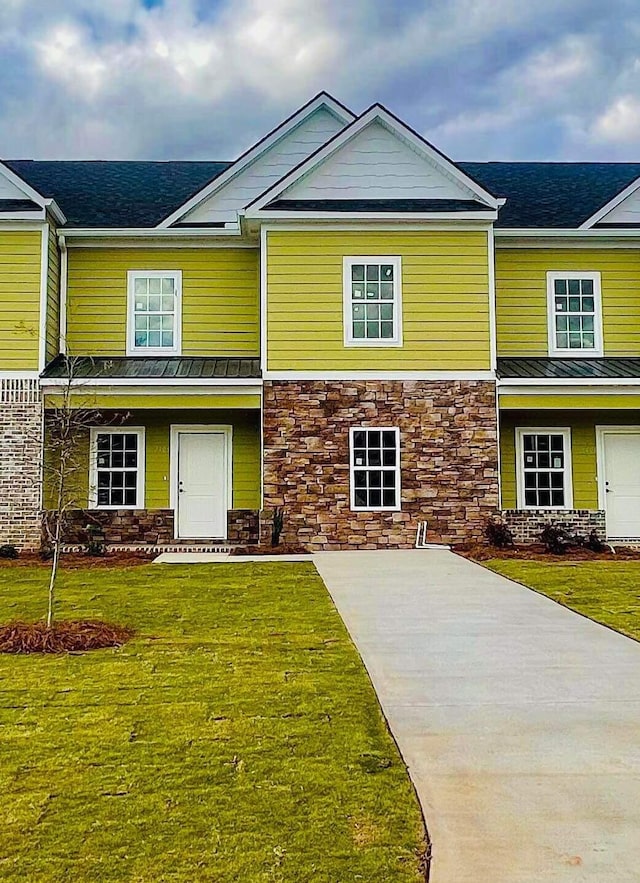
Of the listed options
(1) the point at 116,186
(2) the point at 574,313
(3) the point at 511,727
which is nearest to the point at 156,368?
(1) the point at 116,186

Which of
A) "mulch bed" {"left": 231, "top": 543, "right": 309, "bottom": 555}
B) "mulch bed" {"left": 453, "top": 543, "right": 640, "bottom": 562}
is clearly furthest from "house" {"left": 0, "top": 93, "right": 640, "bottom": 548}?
"mulch bed" {"left": 453, "top": 543, "right": 640, "bottom": 562}

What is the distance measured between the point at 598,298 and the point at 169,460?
380 inches

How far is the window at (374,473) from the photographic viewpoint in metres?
16.0

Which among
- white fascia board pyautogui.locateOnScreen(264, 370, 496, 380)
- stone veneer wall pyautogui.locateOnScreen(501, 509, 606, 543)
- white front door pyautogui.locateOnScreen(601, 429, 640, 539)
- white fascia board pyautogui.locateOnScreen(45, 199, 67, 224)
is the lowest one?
stone veneer wall pyautogui.locateOnScreen(501, 509, 606, 543)

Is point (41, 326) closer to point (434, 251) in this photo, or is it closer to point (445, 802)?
point (434, 251)

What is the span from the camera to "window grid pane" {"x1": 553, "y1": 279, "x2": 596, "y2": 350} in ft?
59.1

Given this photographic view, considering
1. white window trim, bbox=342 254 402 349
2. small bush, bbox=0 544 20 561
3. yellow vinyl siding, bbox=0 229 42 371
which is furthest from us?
white window trim, bbox=342 254 402 349

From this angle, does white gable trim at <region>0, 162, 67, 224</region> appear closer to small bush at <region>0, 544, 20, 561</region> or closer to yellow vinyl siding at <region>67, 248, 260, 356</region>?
yellow vinyl siding at <region>67, 248, 260, 356</region>

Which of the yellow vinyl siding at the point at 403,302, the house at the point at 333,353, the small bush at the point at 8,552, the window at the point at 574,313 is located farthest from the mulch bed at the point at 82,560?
the window at the point at 574,313

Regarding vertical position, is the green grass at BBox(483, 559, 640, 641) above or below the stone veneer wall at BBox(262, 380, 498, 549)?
below

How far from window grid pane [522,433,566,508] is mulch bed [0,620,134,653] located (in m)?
11.1

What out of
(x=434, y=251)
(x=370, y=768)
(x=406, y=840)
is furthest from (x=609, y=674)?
(x=434, y=251)

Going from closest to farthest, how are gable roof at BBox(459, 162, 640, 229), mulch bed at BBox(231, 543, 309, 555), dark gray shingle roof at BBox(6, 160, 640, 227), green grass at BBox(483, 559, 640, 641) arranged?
green grass at BBox(483, 559, 640, 641)
mulch bed at BBox(231, 543, 309, 555)
dark gray shingle roof at BBox(6, 160, 640, 227)
gable roof at BBox(459, 162, 640, 229)

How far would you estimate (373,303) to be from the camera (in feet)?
53.7
